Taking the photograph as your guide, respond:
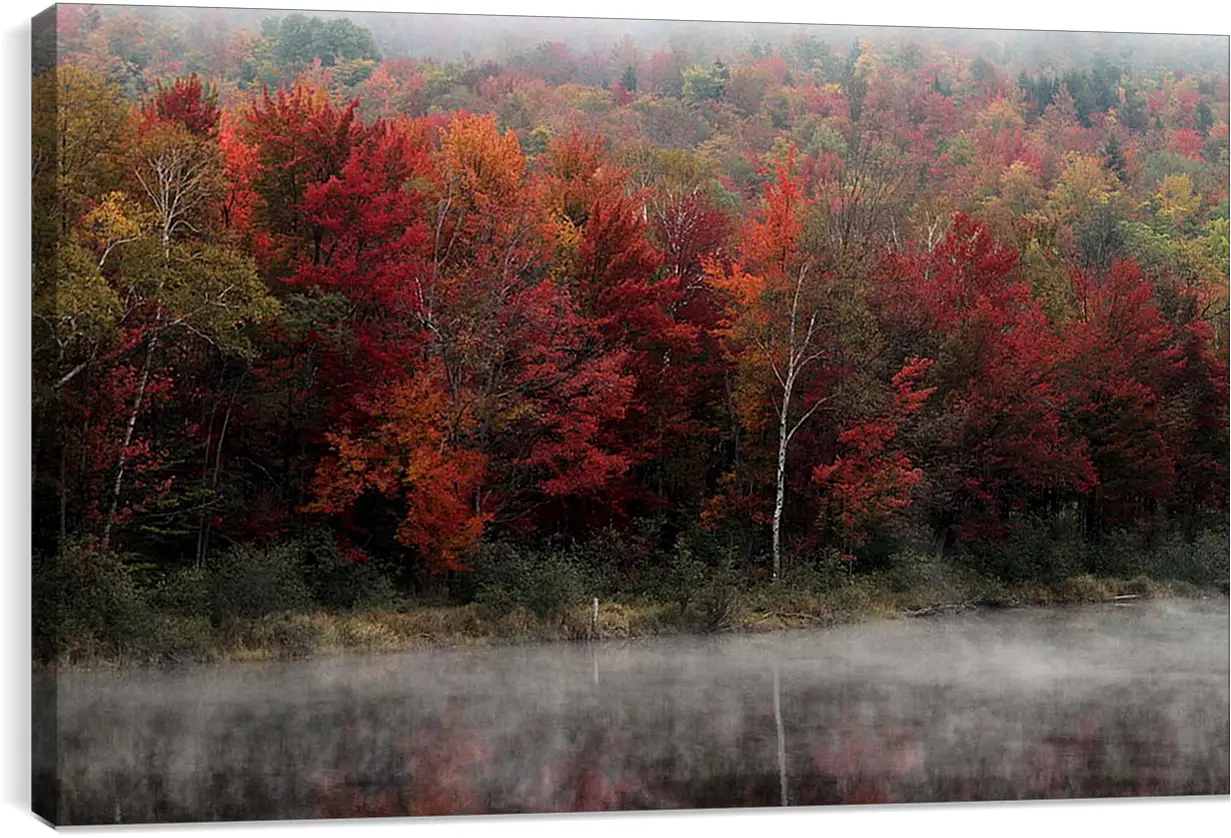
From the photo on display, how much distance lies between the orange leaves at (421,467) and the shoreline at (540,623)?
0.41 metres

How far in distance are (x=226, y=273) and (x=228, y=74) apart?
107cm

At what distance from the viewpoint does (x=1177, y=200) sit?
11.6m

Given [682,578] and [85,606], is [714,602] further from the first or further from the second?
[85,606]

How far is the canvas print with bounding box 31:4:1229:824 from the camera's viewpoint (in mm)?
10008

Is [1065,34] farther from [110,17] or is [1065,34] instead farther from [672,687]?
[110,17]

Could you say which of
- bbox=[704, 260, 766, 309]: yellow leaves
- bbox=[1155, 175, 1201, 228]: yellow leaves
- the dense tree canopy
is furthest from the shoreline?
bbox=[1155, 175, 1201, 228]: yellow leaves

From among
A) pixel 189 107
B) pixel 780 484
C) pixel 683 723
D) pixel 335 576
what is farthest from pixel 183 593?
pixel 780 484

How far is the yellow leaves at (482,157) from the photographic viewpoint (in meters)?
10.8

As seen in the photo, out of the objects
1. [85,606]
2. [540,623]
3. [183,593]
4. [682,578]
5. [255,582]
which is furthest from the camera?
[682,578]

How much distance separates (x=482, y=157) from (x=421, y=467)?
1.79 meters

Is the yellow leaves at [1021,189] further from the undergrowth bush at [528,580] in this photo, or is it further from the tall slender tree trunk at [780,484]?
the undergrowth bush at [528,580]

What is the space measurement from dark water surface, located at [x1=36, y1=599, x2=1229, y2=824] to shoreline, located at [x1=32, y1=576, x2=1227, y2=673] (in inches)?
2.7

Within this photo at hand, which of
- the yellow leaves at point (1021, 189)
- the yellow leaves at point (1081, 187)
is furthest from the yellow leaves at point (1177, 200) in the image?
the yellow leaves at point (1021, 189)

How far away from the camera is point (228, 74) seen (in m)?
10.3
